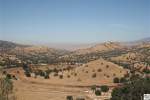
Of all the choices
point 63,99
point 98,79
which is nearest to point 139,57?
point 98,79

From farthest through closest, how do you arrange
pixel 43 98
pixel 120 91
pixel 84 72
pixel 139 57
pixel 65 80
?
pixel 139 57
pixel 84 72
pixel 65 80
pixel 43 98
pixel 120 91

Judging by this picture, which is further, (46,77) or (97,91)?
(46,77)

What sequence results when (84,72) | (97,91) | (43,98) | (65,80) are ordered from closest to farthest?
(43,98) → (97,91) → (65,80) → (84,72)

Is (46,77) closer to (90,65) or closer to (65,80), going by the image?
(65,80)

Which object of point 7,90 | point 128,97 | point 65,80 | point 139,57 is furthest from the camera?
point 139,57

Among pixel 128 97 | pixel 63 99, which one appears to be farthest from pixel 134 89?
pixel 63 99

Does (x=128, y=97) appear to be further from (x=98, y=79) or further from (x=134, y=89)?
(x=98, y=79)

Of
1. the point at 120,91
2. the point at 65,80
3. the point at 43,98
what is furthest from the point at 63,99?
the point at 65,80

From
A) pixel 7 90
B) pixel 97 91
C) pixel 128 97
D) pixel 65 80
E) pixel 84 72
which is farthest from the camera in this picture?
pixel 84 72
